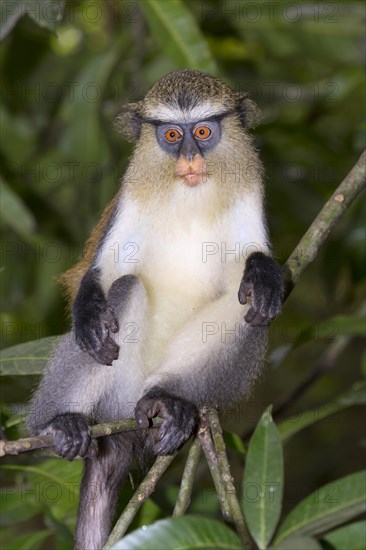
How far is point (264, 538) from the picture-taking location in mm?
2971

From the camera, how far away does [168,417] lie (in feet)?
13.2

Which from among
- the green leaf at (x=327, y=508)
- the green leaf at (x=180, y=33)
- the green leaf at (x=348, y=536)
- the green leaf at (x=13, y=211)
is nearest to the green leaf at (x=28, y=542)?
the green leaf at (x=327, y=508)

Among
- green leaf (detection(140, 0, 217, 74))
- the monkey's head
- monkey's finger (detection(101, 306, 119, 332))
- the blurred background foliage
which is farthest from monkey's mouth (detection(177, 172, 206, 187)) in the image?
the blurred background foliage

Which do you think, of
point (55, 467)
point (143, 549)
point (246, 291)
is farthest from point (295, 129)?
point (143, 549)

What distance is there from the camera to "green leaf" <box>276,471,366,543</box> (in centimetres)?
319

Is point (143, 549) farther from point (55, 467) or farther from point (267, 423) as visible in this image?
point (55, 467)

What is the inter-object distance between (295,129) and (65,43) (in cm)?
→ 257

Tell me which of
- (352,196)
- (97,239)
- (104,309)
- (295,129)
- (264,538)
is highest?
(295,129)

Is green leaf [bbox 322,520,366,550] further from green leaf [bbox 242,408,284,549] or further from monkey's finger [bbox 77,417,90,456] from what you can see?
monkey's finger [bbox 77,417,90,456]

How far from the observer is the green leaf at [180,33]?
4992 mm

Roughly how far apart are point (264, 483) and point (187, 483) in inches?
12.8

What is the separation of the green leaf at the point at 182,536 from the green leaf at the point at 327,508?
1.07 ft

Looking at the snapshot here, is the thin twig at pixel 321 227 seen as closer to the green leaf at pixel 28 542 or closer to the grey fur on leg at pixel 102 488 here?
the grey fur on leg at pixel 102 488

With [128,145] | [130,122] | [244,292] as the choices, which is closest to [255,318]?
[244,292]
